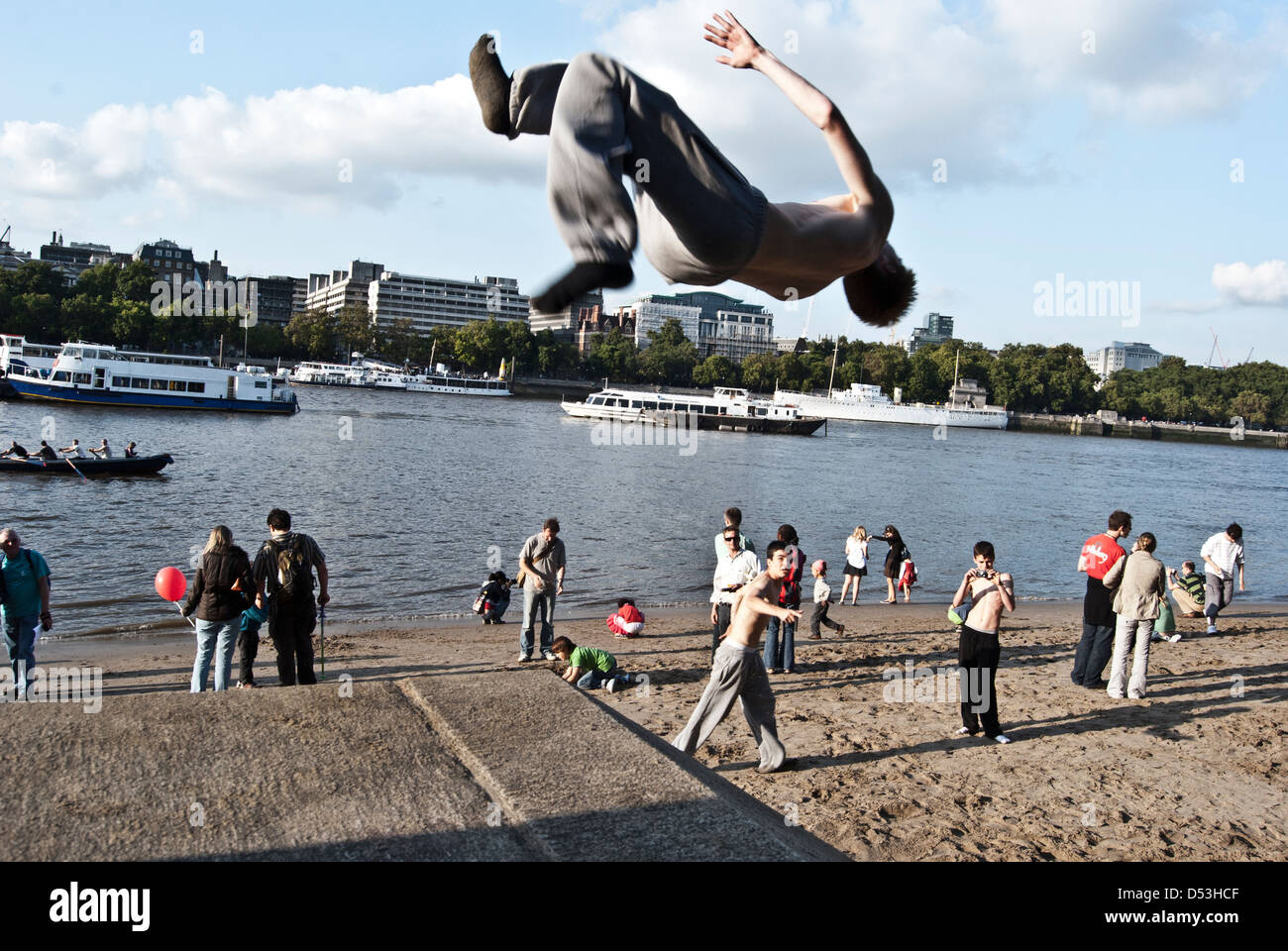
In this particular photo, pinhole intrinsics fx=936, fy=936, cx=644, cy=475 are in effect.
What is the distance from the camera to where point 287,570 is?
29.9 ft

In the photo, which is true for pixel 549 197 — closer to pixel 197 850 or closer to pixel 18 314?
pixel 197 850

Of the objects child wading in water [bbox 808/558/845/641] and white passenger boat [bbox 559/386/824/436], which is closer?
child wading in water [bbox 808/558/845/641]

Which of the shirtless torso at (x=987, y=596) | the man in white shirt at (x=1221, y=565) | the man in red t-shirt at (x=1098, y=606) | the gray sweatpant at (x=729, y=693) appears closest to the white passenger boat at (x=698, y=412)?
the man in white shirt at (x=1221, y=565)

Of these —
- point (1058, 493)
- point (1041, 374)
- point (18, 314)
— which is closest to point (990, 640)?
Answer: point (1058, 493)

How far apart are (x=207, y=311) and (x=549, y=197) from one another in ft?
429

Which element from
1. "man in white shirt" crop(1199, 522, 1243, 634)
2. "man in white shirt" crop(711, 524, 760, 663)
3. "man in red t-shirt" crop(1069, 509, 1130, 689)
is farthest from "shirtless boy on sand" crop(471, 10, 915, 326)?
"man in white shirt" crop(1199, 522, 1243, 634)

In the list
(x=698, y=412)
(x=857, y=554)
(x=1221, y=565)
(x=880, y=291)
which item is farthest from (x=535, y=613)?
(x=698, y=412)

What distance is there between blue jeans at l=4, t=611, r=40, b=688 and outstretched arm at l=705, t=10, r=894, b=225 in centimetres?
988

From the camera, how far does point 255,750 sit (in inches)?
164

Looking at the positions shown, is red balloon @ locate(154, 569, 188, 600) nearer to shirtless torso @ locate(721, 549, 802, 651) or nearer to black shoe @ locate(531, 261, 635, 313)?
shirtless torso @ locate(721, 549, 802, 651)

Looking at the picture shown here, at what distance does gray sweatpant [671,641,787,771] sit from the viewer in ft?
25.4

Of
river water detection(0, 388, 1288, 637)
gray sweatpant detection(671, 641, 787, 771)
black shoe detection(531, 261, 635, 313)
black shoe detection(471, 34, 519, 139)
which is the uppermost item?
black shoe detection(471, 34, 519, 139)

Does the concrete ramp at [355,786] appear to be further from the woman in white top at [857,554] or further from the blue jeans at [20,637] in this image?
the woman in white top at [857,554]
